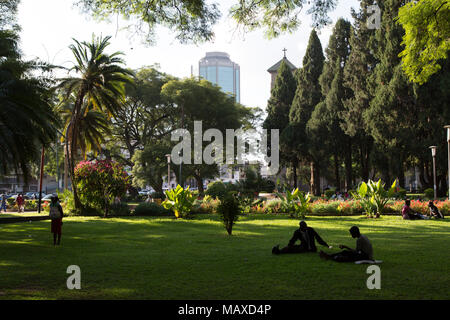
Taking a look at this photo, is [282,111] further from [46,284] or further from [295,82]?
[46,284]

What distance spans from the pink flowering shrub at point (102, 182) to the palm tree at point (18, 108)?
10.1 m

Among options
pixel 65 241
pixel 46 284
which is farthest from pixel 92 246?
pixel 46 284

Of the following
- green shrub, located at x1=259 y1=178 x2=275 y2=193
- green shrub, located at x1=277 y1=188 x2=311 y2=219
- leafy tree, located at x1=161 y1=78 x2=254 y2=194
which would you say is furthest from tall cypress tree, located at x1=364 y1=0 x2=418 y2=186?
leafy tree, located at x1=161 y1=78 x2=254 y2=194

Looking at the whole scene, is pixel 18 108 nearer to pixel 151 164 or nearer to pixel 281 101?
pixel 151 164

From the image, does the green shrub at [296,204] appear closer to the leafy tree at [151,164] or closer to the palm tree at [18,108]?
the palm tree at [18,108]

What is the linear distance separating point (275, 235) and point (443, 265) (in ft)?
20.4

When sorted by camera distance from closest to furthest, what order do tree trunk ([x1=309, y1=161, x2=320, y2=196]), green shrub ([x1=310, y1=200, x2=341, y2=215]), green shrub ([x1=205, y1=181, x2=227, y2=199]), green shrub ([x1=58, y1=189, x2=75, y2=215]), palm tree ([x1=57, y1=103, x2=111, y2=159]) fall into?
1. green shrub ([x1=310, y1=200, x2=341, y2=215])
2. green shrub ([x1=58, y1=189, x2=75, y2=215])
3. palm tree ([x1=57, y1=103, x2=111, y2=159])
4. green shrub ([x1=205, y1=181, x2=227, y2=199])
5. tree trunk ([x1=309, y1=161, x2=320, y2=196])

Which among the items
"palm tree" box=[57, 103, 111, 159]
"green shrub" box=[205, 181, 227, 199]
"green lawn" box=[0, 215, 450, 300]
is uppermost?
"palm tree" box=[57, 103, 111, 159]

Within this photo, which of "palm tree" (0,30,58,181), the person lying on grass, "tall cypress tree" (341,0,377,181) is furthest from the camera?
"tall cypress tree" (341,0,377,181)

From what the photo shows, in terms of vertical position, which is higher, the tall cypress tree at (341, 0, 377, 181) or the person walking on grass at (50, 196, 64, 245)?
the tall cypress tree at (341, 0, 377, 181)

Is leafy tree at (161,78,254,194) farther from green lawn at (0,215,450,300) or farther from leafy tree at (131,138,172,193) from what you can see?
green lawn at (0,215,450,300)

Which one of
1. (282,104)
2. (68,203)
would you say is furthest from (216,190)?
(282,104)

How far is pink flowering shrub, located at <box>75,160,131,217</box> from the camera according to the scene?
2375 cm

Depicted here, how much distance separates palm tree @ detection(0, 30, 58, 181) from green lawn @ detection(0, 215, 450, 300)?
266cm
